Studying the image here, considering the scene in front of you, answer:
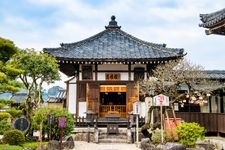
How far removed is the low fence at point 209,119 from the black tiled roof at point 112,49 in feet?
A: 16.5

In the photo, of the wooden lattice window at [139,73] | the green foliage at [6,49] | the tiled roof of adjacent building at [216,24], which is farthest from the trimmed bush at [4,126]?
the tiled roof of adjacent building at [216,24]

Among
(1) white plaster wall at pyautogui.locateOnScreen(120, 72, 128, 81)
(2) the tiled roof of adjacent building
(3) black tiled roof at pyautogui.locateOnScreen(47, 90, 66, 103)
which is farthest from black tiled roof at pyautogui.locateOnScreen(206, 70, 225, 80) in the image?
(3) black tiled roof at pyautogui.locateOnScreen(47, 90, 66, 103)

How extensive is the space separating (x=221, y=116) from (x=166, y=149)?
21.5ft

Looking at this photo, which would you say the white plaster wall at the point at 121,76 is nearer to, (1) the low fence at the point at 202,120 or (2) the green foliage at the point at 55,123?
(1) the low fence at the point at 202,120

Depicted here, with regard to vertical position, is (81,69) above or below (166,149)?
above

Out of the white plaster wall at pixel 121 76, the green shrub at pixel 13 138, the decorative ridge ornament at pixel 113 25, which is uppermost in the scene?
the decorative ridge ornament at pixel 113 25

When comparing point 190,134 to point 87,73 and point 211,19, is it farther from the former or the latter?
point 87,73

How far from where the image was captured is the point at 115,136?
23734 millimetres

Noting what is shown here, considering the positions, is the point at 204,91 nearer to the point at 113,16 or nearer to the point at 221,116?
the point at 221,116

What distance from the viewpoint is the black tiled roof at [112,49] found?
27344 millimetres

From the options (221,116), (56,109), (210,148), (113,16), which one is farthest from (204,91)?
(113,16)

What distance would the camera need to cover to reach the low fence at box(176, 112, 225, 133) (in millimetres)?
21266

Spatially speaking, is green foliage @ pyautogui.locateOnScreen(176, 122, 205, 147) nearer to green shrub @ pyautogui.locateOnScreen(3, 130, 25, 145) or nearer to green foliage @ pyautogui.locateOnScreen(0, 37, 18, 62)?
green shrub @ pyautogui.locateOnScreen(3, 130, 25, 145)

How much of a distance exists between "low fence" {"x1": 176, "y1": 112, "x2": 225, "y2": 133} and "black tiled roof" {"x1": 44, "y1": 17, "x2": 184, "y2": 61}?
5019 millimetres
